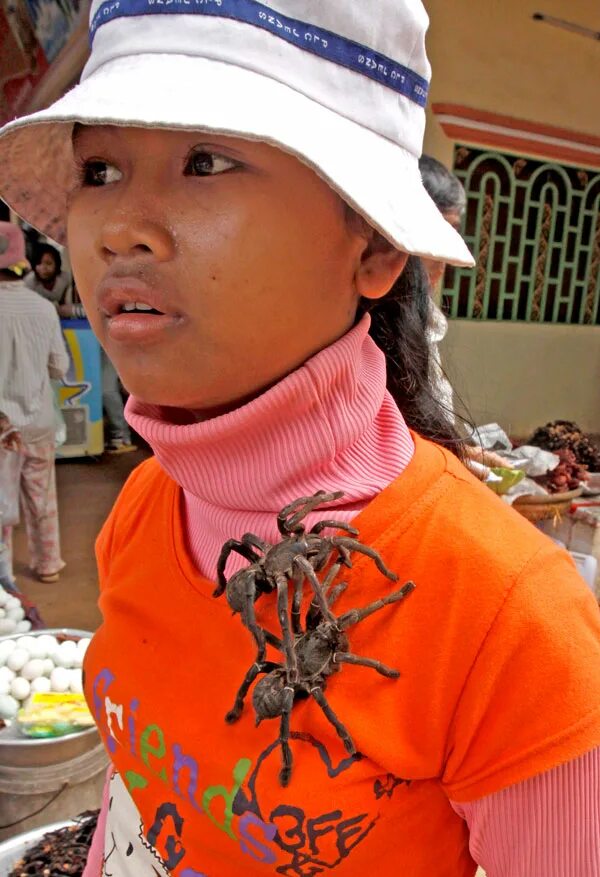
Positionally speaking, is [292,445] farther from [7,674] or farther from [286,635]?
[7,674]

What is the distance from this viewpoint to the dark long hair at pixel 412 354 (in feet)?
3.34

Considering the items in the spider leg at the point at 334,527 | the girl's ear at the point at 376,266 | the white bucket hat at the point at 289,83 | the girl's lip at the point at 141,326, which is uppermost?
the white bucket hat at the point at 289,83

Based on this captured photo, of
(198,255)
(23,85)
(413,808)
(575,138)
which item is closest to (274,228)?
(198,255)

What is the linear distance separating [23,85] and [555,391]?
587cm

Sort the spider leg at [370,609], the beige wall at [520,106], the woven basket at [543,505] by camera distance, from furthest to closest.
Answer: the beige wall at [520,106] → the woven basket at [543,505] → the spider leg at [370,609]

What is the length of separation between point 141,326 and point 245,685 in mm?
372

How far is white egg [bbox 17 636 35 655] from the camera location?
2.50 m

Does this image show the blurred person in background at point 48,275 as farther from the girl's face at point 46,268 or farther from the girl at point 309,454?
the girl at point 309,454

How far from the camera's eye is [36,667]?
240 centimetres

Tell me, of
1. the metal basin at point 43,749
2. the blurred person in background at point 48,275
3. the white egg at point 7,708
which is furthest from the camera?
the blurred person in background at point 48,275

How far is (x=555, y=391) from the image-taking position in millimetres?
7113

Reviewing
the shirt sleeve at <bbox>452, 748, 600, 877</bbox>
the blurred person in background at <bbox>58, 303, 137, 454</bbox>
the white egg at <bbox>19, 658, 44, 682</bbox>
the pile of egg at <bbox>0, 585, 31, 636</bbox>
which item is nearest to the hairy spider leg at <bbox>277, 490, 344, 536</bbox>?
the shirt sleeve at <bbox>452, 748, 600, 877</bbox>

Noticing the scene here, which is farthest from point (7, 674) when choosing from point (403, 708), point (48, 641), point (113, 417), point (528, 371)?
point (528, 371)

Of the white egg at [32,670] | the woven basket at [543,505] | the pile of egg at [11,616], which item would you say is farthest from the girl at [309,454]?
the woven basket at [543,505]
